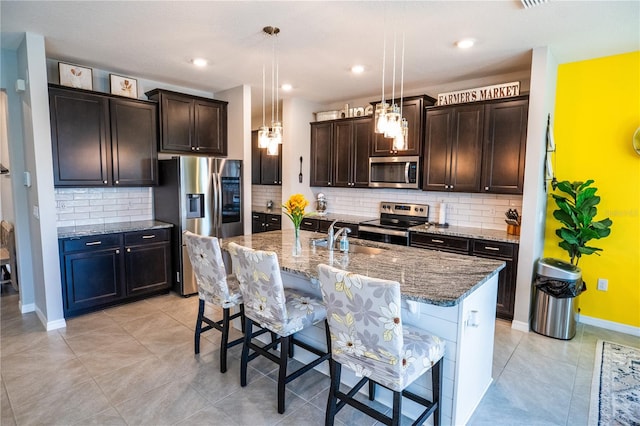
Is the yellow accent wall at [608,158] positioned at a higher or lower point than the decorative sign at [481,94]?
lower

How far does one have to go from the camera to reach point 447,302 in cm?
167

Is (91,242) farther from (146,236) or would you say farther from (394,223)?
(394,223)

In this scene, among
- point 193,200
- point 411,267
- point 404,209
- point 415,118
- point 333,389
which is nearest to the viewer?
point 333,389

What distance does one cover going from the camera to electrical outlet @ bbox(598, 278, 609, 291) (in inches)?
137

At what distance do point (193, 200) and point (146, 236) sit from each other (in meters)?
0.67

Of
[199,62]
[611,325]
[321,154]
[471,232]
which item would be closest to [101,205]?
[199,62]

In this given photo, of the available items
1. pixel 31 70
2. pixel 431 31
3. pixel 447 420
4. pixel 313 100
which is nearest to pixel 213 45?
pixel 31 70

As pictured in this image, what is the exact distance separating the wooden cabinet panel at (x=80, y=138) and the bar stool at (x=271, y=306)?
252cm

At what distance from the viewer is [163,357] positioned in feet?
9.37

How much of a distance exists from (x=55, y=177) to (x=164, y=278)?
5.15 feet

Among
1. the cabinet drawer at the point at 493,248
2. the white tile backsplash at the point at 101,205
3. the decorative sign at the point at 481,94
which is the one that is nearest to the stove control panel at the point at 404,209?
the cabinet drawer at the point at 493,248

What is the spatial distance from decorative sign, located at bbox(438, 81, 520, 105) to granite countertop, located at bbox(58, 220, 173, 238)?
143 inches

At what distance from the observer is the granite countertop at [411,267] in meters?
1.82

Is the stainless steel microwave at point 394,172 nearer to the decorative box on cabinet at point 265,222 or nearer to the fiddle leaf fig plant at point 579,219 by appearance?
the fiddle leaf fig plant at point 579,219
